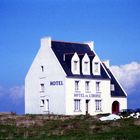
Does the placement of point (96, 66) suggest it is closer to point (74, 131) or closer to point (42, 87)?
point (42, 87)

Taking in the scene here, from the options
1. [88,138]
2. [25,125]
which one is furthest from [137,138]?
[25,125]

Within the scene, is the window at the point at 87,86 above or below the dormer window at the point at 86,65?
Result: below

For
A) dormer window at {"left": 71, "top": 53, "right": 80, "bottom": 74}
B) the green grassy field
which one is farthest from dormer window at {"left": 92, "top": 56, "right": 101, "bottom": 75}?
the green grassy field

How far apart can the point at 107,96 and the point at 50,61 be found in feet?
31.9

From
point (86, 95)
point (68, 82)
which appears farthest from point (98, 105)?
point (68, 82)

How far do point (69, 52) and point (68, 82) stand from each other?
5.32m

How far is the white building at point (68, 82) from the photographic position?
72188 mm

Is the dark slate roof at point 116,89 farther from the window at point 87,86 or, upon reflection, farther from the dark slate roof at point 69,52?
the window at point 87,86

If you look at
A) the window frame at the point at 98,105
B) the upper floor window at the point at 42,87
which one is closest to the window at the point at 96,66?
the window frame at the point at 98,105

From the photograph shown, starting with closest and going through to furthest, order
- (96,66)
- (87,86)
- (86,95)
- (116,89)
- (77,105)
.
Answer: (77,105) → (86,95) → (87,86) → (96,66) → (116,89)

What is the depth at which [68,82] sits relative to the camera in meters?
71.7

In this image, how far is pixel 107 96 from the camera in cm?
7700

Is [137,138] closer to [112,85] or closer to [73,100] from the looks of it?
[73,100]

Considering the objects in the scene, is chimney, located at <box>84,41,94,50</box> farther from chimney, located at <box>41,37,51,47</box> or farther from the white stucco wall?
chimney, located at <box>41,37,51,47</box>
